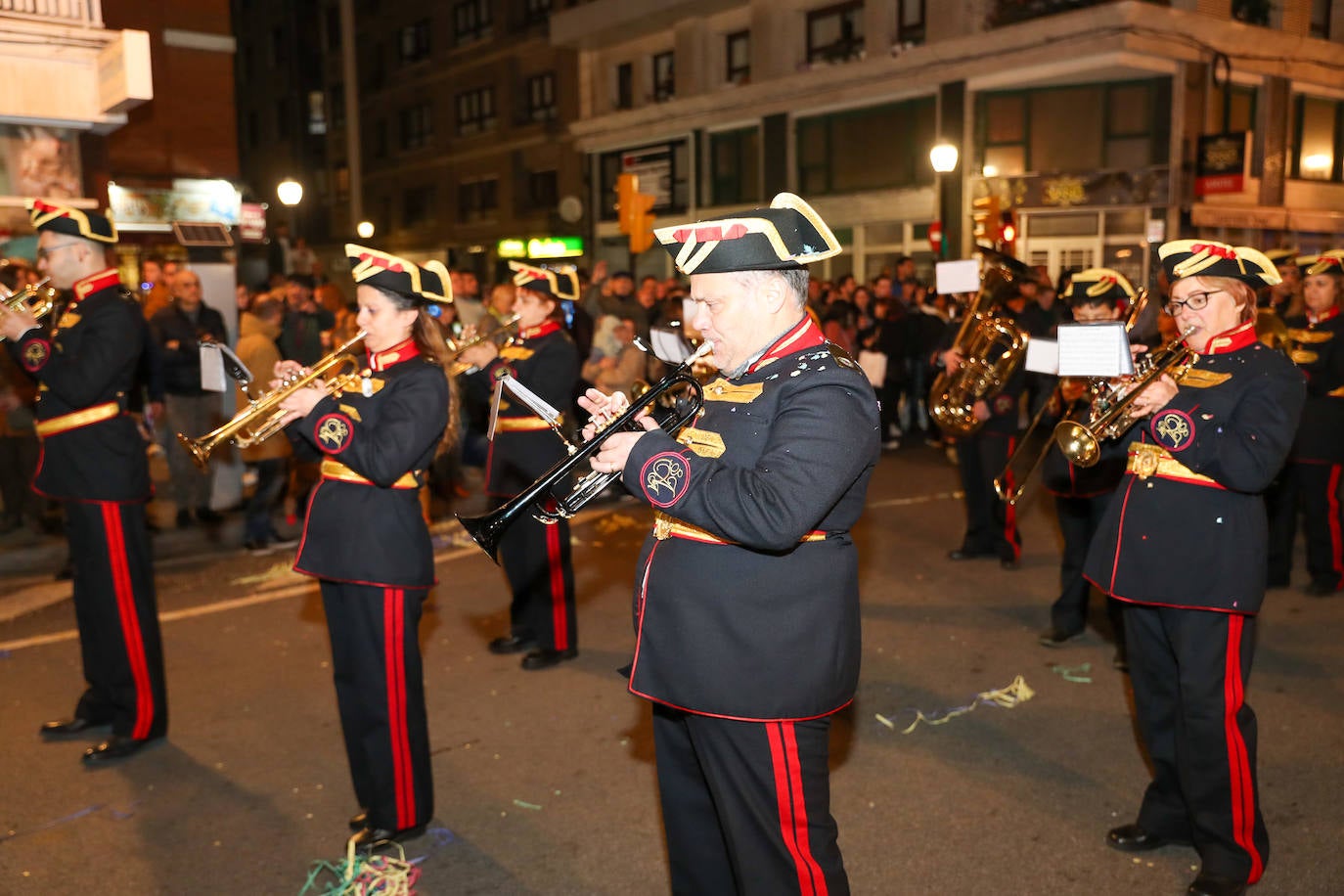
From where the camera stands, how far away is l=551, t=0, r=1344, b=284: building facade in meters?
21.5

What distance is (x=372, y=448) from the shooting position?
3.95 meters

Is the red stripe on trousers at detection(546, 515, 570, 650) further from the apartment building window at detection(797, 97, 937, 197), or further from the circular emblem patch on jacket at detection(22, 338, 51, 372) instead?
the apartment building window at detection(797, 97, 937, 197)

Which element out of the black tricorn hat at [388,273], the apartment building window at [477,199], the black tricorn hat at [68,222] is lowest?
the black tricorn hat at [388,273]

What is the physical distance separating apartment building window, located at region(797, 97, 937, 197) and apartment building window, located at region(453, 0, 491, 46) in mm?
16106

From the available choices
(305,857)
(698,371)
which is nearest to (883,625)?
(698,371)

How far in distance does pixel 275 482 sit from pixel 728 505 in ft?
24.9

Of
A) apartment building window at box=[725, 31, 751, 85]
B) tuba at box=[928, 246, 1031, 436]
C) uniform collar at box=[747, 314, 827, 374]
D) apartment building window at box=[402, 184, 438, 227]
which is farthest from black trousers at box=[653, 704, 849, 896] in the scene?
apartment building window at box=[402, 184, 438, 227]

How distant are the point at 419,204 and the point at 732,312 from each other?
41467 millimetres

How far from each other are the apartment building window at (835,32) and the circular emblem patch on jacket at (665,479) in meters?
24.7

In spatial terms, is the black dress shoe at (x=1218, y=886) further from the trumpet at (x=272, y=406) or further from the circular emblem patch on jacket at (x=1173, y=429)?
the trumpet at (x=272, y=406)

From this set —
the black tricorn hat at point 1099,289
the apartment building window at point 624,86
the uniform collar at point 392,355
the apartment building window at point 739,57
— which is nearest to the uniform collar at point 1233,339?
the black tricorn hat at point 1099,289

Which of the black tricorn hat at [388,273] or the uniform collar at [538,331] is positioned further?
the uniform collar at [538,331]

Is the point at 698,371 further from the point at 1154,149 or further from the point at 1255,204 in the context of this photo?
the point at 1255,204

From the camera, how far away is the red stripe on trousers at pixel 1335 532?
7.60 meters
